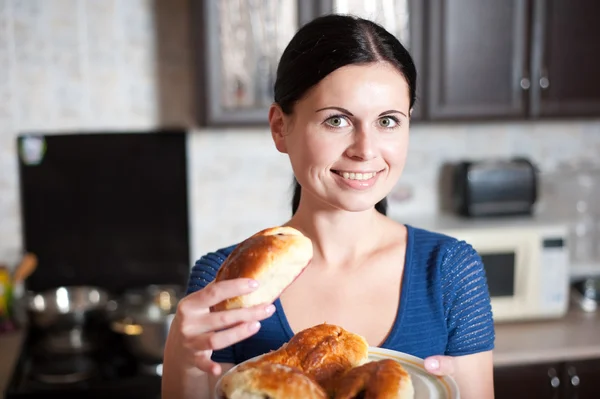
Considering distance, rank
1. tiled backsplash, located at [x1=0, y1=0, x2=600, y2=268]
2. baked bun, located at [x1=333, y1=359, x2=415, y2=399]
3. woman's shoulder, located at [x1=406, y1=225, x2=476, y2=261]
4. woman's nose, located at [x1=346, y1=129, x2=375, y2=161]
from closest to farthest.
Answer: baked bun, located at [x1=333, y1=359, x2=415, y2=399] < woman's nose, located at [x1=346, y1=129, x2=375, y2=161] < woman's shoulder, located at [x1=406, y1=225, x2=476, y2=261] < tiled backsplash, located at [x1=0, y1=0, x2=600, y2=268]

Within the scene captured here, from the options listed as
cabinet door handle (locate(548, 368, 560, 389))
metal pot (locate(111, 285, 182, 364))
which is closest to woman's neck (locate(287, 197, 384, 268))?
metal pot (locate(111, 285, 182, 364))

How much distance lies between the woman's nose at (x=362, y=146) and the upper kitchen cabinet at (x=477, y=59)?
1.52m

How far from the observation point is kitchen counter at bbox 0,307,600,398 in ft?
7.18

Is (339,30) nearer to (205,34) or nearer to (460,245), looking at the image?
(460,245)

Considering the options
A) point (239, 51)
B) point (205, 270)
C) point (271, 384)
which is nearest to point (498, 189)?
point (239, 51)

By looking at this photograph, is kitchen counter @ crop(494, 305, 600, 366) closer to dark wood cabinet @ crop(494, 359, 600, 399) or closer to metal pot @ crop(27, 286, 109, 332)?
dark wood cabinet @ crop(494, 359, 600, 399)

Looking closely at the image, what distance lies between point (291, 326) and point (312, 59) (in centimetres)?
39

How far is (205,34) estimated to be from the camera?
2.22 meters

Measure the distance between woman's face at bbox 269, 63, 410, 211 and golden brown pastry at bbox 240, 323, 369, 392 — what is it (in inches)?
8.0

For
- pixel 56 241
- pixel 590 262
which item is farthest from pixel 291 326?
pixel 590 262

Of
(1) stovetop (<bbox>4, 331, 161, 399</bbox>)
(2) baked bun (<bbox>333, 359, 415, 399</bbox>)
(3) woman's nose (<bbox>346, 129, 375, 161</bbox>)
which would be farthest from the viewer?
(1) stovetop (<bbox>4, 331, 161, 399</bbox>)

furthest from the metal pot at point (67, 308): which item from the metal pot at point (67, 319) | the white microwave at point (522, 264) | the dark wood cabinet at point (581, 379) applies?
the dark wood cabinet at point (581, 379)

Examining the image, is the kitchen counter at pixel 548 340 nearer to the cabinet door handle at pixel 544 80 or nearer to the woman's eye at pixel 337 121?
the cabinet door handle at pixel 544 80

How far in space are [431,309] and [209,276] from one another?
353 millimetres
